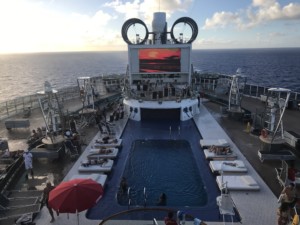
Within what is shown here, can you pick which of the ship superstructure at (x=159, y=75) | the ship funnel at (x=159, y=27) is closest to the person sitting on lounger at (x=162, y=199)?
the ship superstructure at (x=159, y=75)

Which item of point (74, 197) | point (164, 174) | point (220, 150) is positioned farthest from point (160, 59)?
point (74, 197)

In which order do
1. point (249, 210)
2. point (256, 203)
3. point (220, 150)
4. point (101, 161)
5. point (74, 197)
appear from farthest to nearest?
point (220, 150), point (101, 161), point (256, 203), point (249, 210), point (74, 197)

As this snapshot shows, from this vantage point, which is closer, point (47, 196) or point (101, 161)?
point (47, 196)

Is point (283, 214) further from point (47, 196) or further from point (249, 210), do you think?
point (47, 196)

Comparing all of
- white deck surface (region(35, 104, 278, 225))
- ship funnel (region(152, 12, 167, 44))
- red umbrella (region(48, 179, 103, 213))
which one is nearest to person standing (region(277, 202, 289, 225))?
white deck surface (region(35, 104, 278, 225))

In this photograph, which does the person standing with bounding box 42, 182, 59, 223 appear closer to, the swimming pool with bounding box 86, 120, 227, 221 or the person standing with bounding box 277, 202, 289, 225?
the swimming pool with bounding box 86, 120, 227, 221
